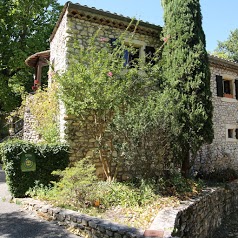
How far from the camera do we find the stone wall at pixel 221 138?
34.7 feet

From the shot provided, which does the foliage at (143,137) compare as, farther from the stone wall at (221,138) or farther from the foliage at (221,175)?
the stone wall at (221,138)

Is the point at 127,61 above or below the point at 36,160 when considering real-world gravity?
above

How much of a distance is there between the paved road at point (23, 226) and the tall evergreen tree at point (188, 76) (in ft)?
14.3

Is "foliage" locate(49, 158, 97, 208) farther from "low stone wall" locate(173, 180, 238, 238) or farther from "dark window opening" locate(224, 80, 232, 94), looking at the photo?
"dark window opening" locate(224, 80, 232, 94)

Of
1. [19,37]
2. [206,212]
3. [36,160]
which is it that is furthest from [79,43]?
[19,37]

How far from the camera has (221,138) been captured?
11609mm

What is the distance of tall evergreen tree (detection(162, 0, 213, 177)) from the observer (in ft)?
26.3

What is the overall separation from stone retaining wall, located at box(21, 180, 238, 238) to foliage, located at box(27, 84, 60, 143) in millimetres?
2450

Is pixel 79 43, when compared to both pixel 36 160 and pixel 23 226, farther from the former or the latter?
pixel 23 226

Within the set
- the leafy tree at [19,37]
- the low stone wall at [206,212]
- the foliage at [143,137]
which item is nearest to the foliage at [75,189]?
the foliage at [143,137]

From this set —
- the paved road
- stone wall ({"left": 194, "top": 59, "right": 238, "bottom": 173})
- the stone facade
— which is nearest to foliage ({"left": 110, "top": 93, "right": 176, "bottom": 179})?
the paved road

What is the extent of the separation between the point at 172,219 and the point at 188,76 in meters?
5.19

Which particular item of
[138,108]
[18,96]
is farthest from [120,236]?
[18,96]

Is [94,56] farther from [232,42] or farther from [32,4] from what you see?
[232,42]
